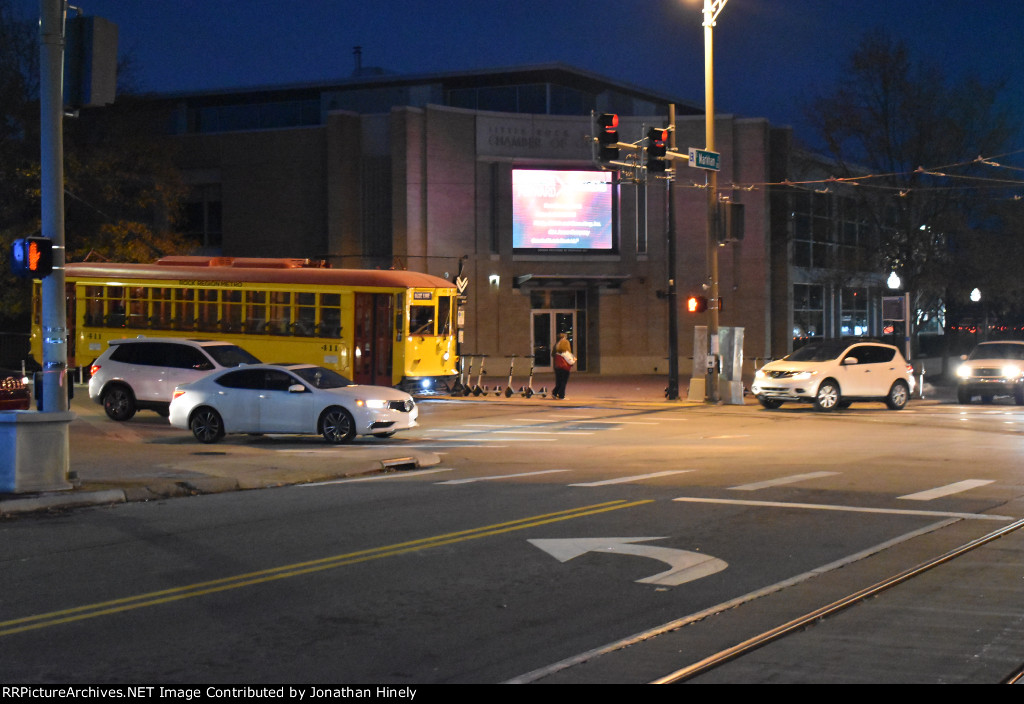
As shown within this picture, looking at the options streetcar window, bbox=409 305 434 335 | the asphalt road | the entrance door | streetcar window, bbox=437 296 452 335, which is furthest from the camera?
the entrance door

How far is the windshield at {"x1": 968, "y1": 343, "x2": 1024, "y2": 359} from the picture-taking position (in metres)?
30.1

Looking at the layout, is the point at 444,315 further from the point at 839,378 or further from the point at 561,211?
the point at 561,211

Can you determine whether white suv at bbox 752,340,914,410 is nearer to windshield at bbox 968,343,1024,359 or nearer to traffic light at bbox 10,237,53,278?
windshield at bbox 968,343,1024,359

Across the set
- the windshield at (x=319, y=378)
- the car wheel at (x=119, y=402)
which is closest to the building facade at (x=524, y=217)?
the car wheel at (x=119, y=402)

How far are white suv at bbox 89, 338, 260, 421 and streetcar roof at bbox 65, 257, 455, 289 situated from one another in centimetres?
591

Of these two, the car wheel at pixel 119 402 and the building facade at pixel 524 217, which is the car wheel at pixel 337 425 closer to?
the car wheel at pixel 119 402

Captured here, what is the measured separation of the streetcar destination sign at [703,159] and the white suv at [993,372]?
978 centimetres

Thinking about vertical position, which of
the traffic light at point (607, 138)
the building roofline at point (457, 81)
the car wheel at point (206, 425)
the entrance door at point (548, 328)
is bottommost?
the car wheel at point (206, 425)

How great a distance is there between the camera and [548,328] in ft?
142

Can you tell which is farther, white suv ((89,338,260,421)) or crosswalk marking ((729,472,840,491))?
white suv ((89,338,260,421))

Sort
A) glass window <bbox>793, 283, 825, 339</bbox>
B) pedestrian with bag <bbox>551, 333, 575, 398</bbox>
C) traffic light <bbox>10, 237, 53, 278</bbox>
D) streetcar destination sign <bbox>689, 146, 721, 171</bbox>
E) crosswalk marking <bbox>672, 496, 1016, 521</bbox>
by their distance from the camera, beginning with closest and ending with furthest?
crosswalk marking <bbox>672, 496, 1016, 521</bbox>
traffic light <bbox>10, 237, 53, 278</bbox>
streetcar destination sign <bbox>689, 146, 721, 171</bbox>
pedestrian with bag <bbox>551, 333, 575, 398</bbox>
glass window <bbox>793, 283, 825, 339</bbox>

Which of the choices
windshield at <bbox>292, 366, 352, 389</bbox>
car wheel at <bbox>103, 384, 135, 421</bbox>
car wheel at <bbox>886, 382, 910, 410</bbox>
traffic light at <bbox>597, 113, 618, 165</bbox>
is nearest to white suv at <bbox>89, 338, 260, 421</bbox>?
car wheel at <bbox>103, 384, 135, 421</bbox>

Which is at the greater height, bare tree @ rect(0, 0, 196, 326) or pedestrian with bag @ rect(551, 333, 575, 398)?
bare tree @ rect(0, 0, 196, 326)

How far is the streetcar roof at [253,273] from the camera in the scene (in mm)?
29469
